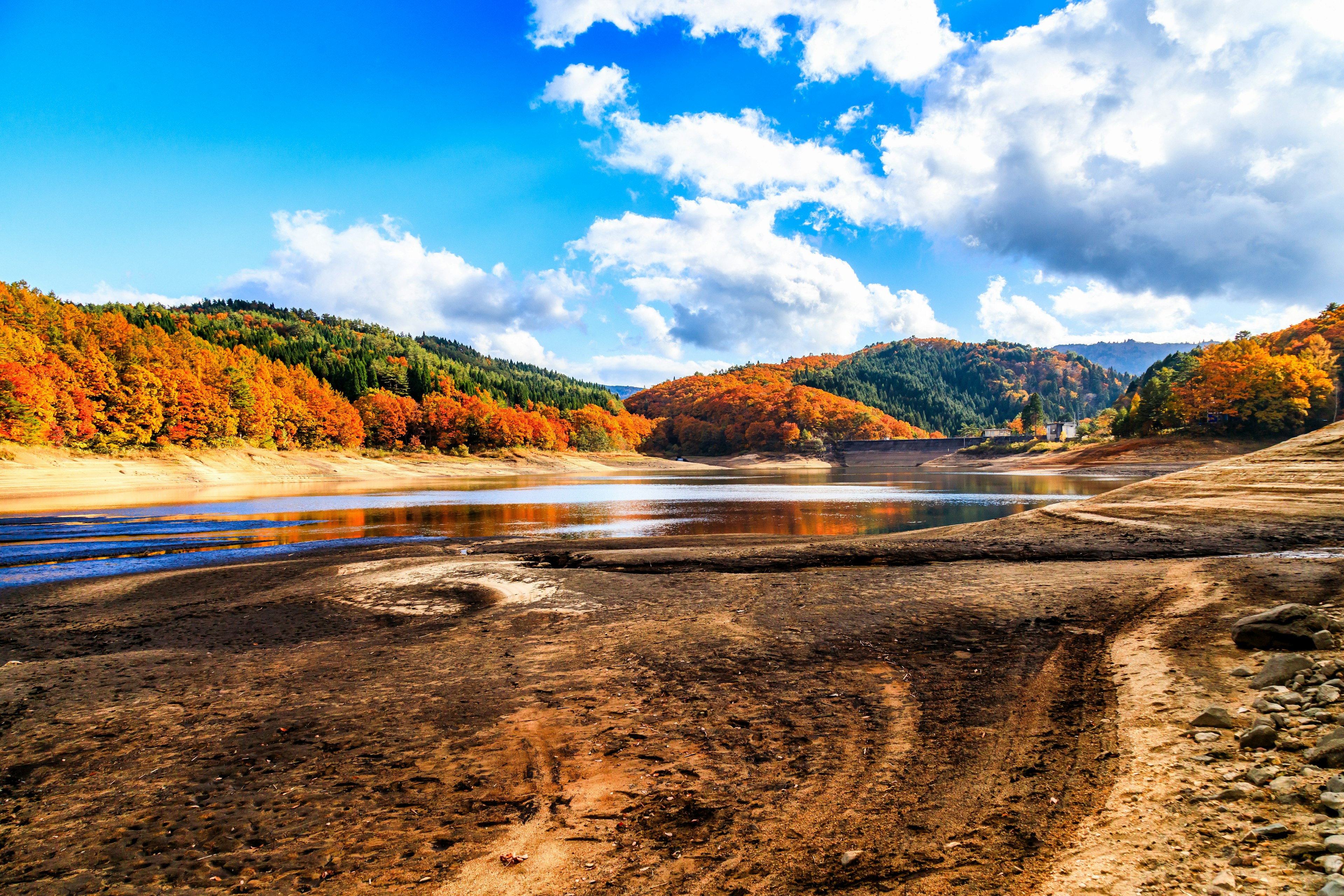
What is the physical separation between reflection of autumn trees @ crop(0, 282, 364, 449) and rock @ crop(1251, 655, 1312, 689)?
72.6m

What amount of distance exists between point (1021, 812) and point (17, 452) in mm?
69627

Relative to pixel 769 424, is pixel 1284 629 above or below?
below

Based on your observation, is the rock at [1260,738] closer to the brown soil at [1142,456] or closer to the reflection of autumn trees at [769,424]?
the brown soil at [1142,456]

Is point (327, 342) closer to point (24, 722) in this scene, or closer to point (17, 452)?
point (17, 452)

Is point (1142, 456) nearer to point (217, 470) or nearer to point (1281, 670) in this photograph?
point (1281, 670)

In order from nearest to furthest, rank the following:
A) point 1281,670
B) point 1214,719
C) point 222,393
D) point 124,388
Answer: point 1214,719 → point 1281,670 → point 124,388 → point 222,393

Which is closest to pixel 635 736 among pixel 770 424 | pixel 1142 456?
pixel 1142 456

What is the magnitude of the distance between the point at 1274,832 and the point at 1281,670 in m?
3.44

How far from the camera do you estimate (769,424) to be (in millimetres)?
157750

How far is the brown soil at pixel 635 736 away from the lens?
415 cm

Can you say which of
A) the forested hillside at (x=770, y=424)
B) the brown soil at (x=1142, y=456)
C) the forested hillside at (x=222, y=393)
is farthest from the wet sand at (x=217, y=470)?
the brown soil at (x=1142, y=456)

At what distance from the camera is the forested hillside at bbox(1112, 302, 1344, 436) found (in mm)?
64500

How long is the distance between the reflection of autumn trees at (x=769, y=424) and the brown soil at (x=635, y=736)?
139 meters

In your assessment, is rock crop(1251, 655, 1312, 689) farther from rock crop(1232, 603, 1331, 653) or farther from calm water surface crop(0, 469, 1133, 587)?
calm water surface crop(0, 469, 1133, 587)
